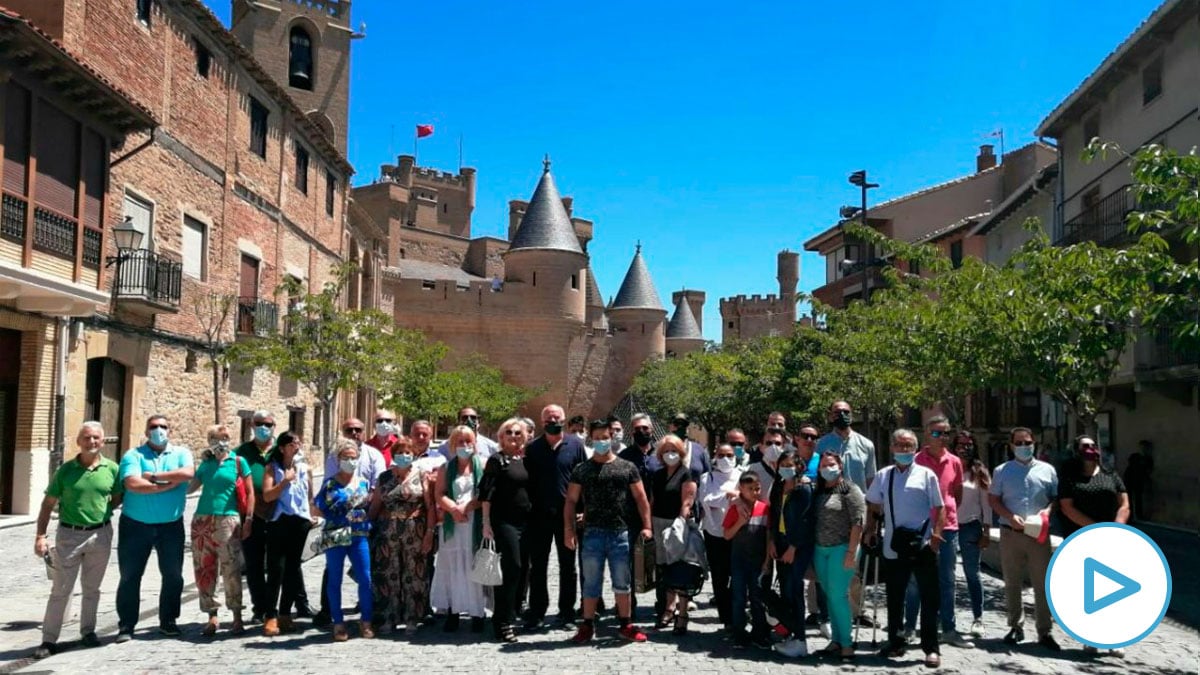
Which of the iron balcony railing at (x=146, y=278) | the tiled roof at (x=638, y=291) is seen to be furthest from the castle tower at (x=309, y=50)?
the tiled roof at (x=638, y=291)

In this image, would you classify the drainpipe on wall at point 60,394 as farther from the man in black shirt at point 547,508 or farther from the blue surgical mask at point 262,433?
the man in black shirt at point 547,508

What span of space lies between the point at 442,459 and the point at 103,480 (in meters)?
2.45

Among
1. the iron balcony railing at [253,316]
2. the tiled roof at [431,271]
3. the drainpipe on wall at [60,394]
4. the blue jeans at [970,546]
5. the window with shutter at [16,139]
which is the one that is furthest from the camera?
the tiled roof at [431,271]

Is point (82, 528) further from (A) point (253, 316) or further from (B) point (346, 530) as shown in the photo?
(A) point (253, 316)

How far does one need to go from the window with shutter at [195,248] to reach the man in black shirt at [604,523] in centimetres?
1471

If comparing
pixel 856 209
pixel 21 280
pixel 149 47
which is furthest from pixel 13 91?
pixel 856 209

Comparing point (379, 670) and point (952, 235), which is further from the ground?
point (952, 235)

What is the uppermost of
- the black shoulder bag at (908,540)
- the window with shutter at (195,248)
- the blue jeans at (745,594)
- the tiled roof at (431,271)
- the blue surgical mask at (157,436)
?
the tiled roof at (431,271)

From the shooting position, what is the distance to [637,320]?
61125 mm

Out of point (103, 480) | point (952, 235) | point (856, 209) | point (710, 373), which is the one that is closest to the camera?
point (103, 480)

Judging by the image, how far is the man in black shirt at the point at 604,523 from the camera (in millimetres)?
7562

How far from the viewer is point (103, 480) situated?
7242mm

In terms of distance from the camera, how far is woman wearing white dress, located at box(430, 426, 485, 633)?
7801 millimetres

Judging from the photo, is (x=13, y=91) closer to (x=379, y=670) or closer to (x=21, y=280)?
(x=21, y=280)
